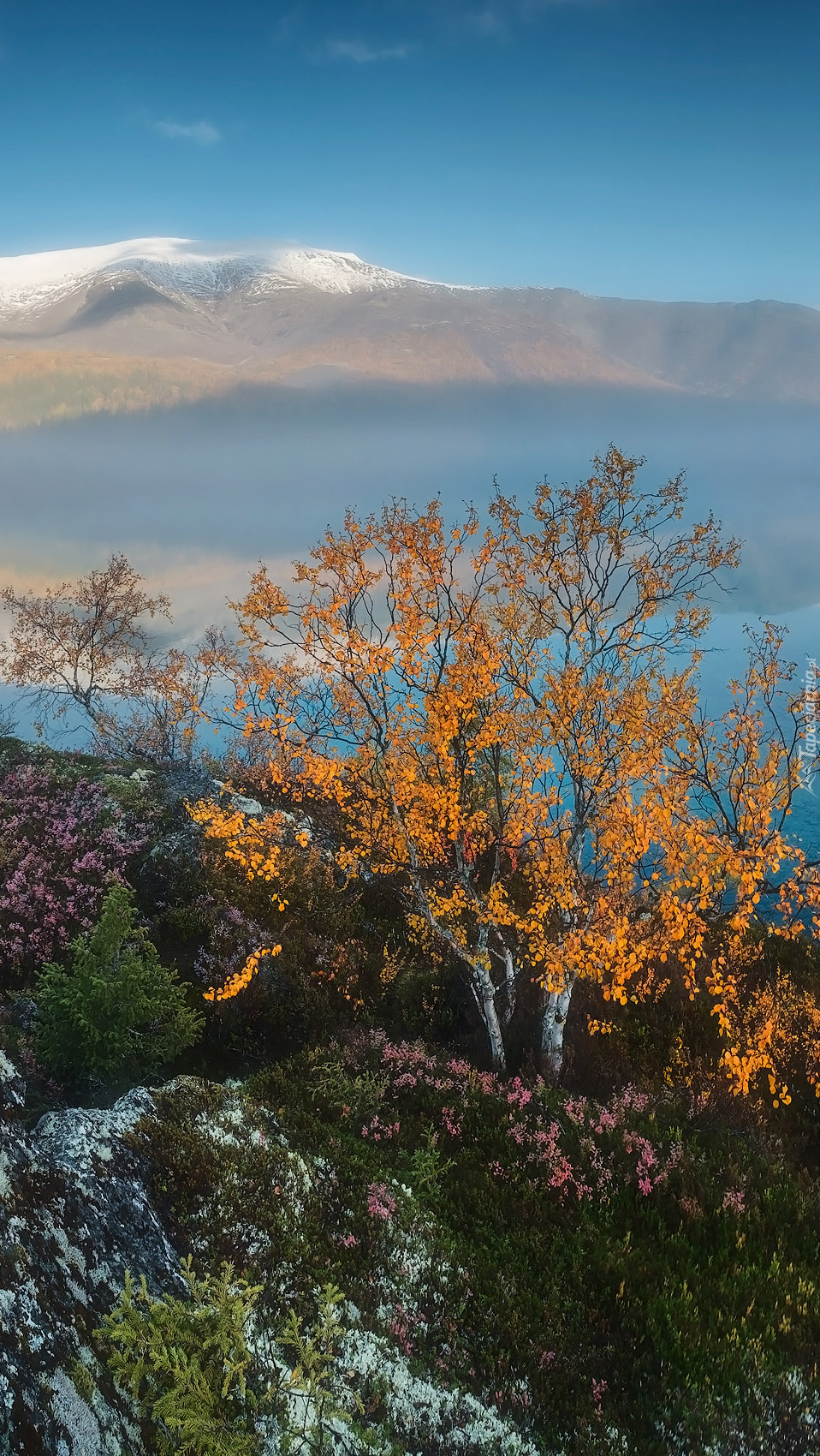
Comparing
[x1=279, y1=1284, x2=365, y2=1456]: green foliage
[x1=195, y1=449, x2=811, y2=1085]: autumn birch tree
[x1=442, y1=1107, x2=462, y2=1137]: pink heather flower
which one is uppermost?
[x1=195, y1=449, x2=811, y2=1085]: autumn birch tree

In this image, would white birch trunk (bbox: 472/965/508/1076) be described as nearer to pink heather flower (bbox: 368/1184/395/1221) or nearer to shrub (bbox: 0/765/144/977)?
pink heather flower (bbox: 368/1184/395/1221)

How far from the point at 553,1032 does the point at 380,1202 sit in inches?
235

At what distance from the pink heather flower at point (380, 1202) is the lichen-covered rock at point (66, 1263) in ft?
9.50

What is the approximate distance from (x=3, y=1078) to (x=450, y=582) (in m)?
9.69

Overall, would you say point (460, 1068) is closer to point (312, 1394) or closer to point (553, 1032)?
point (553, 1032)

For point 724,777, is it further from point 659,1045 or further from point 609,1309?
point 609,1309

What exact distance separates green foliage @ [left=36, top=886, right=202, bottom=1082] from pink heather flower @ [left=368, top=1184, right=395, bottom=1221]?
4.26m

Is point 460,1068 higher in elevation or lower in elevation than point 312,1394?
lower

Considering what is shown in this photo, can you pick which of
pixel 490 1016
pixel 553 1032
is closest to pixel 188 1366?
pixel 490 1016

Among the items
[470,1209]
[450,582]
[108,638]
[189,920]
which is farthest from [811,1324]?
[108,638]

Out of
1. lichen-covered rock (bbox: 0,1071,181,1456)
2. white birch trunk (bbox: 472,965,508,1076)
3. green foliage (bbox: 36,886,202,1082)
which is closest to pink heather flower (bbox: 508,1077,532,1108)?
white birch trunk (bbox: 472,965,508,1076)

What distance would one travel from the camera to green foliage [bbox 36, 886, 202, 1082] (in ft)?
36.9

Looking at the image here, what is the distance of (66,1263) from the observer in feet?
22.8

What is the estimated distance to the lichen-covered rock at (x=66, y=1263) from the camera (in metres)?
5.70
